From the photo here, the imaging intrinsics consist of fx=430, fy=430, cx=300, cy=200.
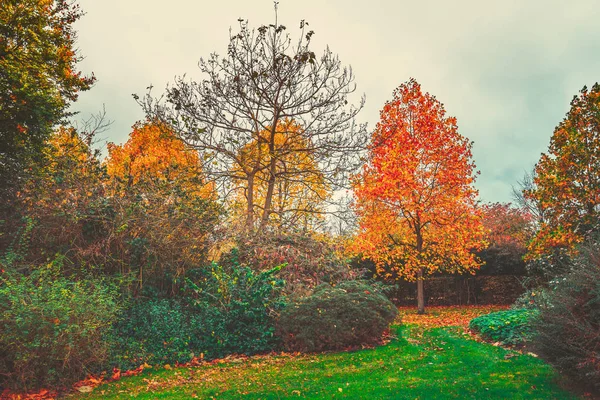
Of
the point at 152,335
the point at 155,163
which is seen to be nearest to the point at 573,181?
the point at 152,335

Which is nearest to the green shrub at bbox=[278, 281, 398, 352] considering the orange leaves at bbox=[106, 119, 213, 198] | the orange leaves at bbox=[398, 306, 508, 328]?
the orange leaves at bbox=[398, 306, 508, 328]

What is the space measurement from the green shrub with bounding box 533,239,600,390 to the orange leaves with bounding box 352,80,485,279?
10882mm

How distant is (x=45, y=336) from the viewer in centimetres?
624

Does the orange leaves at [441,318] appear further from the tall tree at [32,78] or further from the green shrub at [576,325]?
the tall tree at [32,78]

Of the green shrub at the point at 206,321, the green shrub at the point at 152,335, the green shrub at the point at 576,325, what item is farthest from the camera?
the green shrub at the point at 206,321

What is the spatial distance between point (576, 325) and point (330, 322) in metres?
4.74

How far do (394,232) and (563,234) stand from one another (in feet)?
21.8

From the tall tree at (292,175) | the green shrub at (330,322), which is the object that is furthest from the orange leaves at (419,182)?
the green shrub at (330,322)

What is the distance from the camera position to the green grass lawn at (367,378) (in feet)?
18.8

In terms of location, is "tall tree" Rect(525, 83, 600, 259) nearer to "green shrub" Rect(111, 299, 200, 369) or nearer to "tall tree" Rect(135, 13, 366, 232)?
"tall tree" Rect(135, 13, 366, 232)

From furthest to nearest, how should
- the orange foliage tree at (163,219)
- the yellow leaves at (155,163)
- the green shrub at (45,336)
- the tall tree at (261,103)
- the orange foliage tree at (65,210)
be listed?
the tall tree at (261,103) < the yellow leaves at (155,163) < the orange foliage tree at (163,219) < the orange foliage tree at (65,210) < the green shrub at (45,336)

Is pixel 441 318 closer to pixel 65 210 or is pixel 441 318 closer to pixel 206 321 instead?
pixel 206 321

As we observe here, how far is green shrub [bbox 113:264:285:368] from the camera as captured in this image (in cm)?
831

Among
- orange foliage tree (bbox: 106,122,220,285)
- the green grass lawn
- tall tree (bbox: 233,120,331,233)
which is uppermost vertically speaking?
tall tree (bbox: 233,120,331,233)
